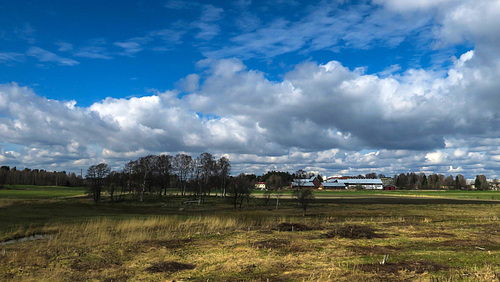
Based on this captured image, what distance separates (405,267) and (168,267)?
11739mm

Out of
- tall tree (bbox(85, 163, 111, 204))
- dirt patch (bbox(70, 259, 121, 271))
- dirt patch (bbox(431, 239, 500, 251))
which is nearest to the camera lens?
dirt patch (bbox(70, 259, 121, 271))

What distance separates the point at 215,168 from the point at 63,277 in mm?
98213

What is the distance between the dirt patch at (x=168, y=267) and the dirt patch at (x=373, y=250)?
33.8ft

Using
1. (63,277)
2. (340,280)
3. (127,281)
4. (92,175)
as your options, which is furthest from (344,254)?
(92,175)

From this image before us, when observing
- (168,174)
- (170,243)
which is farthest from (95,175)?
(170,243)

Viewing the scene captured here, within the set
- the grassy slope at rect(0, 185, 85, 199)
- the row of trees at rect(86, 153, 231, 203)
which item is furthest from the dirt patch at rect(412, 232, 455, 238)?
the grassy slope at rect(0, 185, 85, 199)

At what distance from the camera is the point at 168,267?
16750mm

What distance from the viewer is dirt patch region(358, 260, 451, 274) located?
50.9 feet

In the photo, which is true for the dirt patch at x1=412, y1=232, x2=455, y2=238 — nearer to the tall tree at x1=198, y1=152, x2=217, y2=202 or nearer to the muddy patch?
the muddy patch

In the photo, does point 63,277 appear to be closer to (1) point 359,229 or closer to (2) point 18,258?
(2) point 18,258

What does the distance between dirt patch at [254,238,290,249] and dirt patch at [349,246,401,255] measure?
4.49m

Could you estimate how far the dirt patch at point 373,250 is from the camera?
1993 centimetres

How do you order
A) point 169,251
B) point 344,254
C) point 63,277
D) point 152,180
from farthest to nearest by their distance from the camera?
point 152,180 → point 169,251 → point 344,254 → point 63,277

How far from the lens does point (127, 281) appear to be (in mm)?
14531
